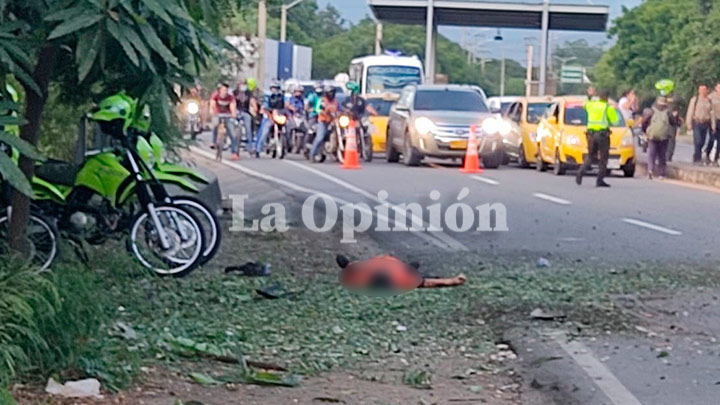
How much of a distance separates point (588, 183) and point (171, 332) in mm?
17047

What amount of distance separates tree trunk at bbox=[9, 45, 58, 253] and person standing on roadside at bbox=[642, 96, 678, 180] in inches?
733

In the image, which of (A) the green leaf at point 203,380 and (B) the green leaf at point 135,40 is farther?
(A) the green leaf at point 203,380

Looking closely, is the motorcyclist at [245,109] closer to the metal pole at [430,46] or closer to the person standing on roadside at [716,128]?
the person standing on roadside at [716,128]

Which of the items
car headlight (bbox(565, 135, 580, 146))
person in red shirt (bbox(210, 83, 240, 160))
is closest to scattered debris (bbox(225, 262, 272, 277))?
car headlight (bbox(565, 135, 580, 146))

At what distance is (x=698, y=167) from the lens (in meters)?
27.4

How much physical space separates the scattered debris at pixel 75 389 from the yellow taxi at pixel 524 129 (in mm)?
23366

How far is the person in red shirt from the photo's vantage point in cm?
2852

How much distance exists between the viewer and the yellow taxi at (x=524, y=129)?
29625 mm

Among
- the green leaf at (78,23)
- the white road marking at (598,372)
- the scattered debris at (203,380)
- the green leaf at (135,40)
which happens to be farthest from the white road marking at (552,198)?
the green leaf at (78,23)

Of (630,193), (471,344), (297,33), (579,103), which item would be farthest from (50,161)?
(297,33)

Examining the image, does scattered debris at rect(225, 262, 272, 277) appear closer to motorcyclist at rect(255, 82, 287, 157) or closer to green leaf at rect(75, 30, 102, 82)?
green leaf at rect(75, 30, 102, 82)

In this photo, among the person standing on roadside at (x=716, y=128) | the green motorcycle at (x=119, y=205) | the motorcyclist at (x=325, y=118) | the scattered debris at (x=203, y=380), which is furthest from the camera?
the motorcyclist at (x=325, y=118)

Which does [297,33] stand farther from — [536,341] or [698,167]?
[536,341]

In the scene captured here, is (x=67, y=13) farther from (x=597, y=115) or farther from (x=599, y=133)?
(x=597, y=115)
